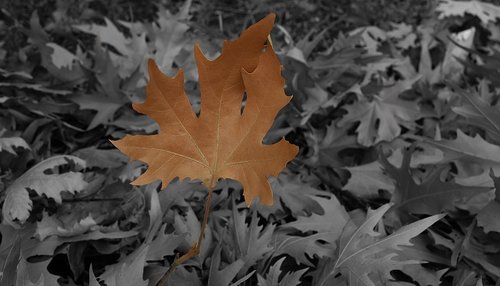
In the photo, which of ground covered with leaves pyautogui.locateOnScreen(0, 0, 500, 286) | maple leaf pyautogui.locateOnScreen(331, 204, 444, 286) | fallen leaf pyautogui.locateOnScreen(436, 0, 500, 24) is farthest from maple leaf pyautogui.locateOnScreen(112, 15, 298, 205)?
fallen leaf pyautogui.locateOnScreen(436, 0, 500, 24)

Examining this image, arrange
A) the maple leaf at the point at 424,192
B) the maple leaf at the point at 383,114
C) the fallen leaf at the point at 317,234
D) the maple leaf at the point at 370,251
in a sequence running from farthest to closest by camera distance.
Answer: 1. the maple leaf at the point at 383,114
2. the maple leaf at the point at 424,192
3. the fallen leaf at the point at 317,234
4. the maple leaf at the point at 370,251

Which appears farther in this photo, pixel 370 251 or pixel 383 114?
pixel 383 114

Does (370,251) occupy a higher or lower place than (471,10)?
higher

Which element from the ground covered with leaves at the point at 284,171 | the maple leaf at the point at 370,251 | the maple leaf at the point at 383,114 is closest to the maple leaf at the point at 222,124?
the ground covered with leaves at the point at 284,171

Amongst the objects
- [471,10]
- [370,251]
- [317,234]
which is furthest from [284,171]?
[471,10]

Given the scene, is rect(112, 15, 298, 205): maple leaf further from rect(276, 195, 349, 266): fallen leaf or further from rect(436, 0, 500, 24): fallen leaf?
rect(436, 0, 500, 24): fallen leaf

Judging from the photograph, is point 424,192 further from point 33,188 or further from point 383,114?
point 33,188

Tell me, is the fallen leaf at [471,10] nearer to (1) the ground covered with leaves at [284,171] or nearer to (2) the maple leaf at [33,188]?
(1) the ground covered with leaves at [284,171]
